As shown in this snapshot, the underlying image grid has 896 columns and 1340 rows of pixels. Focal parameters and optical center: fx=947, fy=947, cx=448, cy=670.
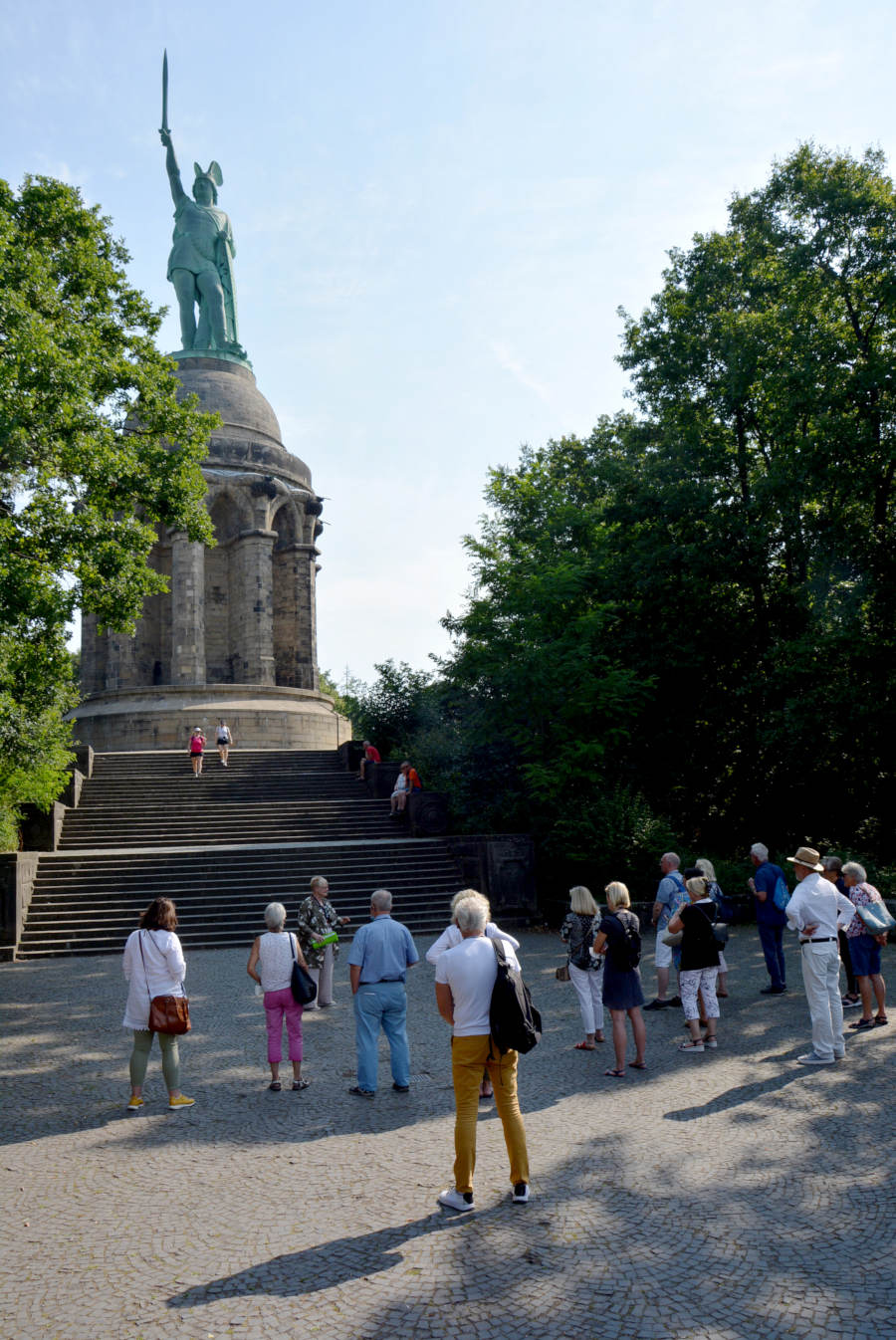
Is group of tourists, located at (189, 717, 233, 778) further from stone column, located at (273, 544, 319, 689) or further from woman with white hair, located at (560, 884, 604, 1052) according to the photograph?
woman with white hair, located at (560, 884, 604, 1052)

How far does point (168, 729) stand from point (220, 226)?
74.4 ft

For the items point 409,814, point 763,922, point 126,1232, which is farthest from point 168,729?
point 126,1232

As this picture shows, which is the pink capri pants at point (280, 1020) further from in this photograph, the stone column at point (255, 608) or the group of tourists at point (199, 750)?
the stone column at point (255, 608)

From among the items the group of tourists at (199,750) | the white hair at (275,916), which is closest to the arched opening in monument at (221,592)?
the group of tourists at (199,750)

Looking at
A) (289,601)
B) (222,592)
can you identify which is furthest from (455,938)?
(222,592)

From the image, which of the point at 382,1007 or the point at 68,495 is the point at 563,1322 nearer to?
the point at 382,1007

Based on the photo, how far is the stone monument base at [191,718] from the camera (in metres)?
33.7

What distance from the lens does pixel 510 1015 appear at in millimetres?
5098

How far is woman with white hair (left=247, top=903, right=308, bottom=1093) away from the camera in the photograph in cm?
763

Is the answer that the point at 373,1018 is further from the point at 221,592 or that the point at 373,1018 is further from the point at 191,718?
the point at 221,592

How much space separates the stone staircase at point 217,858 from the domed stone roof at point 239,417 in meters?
15.9

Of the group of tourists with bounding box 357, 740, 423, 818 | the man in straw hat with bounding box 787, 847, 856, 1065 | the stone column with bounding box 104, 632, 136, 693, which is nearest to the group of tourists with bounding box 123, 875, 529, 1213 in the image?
the man in straw hat with bounding box 787, 847, 856, 1065

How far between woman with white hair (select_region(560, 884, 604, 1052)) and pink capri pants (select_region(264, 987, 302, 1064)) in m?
2.52

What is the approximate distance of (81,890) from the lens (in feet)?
55.3
